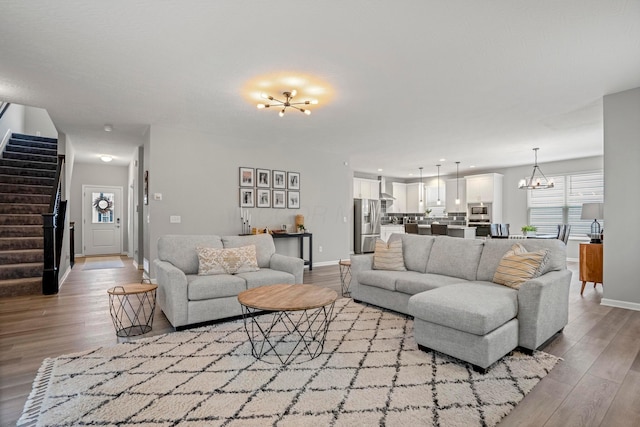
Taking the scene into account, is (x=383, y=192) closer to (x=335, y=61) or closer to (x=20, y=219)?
(x=335, y=61)

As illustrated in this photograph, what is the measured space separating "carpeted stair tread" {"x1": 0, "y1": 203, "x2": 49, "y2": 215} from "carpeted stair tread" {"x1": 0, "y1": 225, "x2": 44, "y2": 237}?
477mm

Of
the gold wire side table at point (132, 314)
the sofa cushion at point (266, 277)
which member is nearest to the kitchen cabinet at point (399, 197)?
the sofa cushion at point (266, 277)

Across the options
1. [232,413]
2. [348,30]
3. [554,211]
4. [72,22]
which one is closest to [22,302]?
[72,22]

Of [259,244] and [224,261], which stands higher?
[259,244]

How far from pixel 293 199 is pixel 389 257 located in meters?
3.25

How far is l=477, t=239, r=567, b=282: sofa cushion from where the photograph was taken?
3061 millimetres

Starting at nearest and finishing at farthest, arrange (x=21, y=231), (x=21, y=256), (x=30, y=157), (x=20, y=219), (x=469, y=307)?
1. (x=469, y=307)
2. (x=21, y=256)
3. (x=21, y=231)
4. (x=20, y=219)
5. (x=30, y=157)

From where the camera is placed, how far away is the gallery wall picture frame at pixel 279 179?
259 inches

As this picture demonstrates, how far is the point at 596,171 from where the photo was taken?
7.82 meters

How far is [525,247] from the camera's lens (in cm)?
328

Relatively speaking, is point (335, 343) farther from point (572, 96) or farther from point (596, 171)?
point (596, 171)

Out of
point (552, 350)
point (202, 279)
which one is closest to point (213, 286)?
point (202, 279)

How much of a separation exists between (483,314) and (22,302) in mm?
5355

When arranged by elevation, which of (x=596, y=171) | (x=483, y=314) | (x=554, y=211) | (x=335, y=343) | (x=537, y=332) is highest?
(x=596, y=171)
